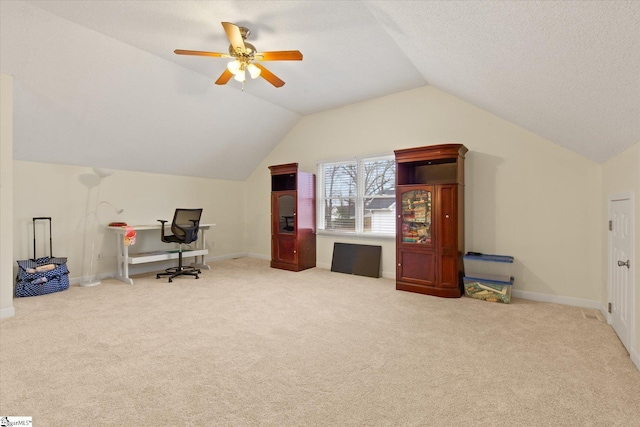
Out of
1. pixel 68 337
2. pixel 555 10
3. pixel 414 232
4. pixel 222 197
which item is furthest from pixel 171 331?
pixel 222 197

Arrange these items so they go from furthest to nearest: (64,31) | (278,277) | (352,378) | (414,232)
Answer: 1. (278,277)
2. (414,232)
3. (64,31)
4. (352,378)

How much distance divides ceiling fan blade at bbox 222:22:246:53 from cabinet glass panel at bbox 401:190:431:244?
8.86 feet

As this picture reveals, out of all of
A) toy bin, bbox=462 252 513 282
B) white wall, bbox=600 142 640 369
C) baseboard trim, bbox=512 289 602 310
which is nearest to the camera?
white wall, bbox=600 142 640 369

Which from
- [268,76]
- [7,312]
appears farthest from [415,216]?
[7,312]

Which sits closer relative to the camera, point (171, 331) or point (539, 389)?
point (539, 389)

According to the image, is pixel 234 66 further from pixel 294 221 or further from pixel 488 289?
pixel 488 289

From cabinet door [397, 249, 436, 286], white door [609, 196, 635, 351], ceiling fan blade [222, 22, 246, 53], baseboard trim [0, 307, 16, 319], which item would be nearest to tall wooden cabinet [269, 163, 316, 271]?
cabinet door [397, 249, 436, 286]

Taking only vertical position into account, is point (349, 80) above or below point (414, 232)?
above

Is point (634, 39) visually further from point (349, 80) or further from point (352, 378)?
point (349, 80)

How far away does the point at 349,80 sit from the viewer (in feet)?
13.9

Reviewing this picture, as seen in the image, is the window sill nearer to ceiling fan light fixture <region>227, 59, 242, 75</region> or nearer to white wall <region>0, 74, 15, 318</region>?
ceiling fan light fixture <region>227, 59, 242, 75</region>

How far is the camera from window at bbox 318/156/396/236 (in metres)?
5.00

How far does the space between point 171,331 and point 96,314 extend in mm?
1090

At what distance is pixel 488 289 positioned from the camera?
3.64 meters
